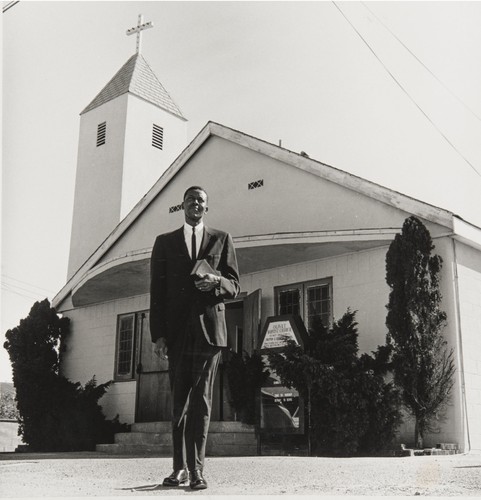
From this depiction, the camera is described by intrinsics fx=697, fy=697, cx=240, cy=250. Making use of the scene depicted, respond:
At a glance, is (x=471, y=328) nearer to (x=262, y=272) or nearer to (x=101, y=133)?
(x=262, y=272)

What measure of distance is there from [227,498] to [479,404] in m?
6.98

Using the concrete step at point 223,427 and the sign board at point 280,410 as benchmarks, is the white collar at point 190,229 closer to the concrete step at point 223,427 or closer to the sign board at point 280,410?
the sign board at point 280,410

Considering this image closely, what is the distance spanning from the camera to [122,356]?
13977mm

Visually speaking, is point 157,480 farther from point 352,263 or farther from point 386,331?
point 352,263

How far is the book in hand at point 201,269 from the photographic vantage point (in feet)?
13.0

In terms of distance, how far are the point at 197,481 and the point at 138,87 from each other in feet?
66.0

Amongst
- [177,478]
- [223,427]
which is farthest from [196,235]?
[223,427]

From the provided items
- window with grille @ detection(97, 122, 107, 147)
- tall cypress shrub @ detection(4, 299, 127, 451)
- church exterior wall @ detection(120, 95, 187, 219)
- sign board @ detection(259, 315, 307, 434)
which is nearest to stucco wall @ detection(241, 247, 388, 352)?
sign board @ detection(259, 315, 307, 434)

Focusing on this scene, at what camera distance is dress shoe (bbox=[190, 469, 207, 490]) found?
3.78 m

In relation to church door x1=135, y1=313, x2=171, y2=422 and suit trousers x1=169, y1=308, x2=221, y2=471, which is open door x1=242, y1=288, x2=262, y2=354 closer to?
church door x1=135, y1=313, x2=171, y2=422

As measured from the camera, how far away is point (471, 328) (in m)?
9.66

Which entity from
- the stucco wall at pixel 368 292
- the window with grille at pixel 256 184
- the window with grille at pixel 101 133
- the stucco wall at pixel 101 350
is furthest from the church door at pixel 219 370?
the window with grille at pixel 101 133

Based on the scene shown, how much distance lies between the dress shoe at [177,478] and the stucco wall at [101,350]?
966cm

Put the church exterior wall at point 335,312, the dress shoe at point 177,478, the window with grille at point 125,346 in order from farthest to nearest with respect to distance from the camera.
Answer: the window with grille at point 125,346 < the church exterior wall at point 335,312 < the dress shoe at point 177,478
